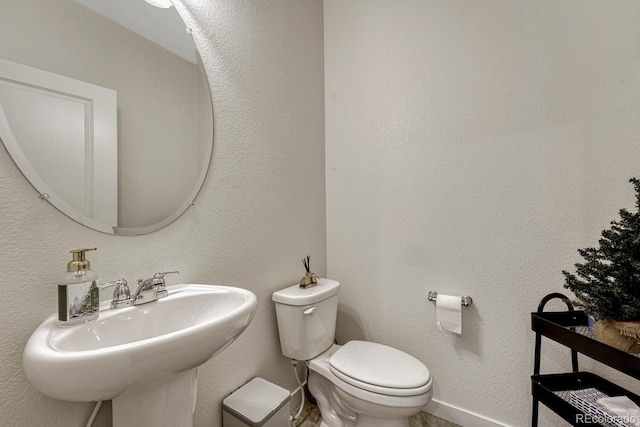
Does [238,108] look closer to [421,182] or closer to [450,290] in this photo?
[421,182]

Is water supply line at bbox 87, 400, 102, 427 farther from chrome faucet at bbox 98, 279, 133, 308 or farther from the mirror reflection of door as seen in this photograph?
the mirror reflection of door

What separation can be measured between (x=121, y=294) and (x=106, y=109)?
0.56 metres

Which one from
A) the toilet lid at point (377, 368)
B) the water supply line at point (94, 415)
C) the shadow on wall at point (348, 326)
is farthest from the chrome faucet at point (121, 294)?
the shadow on wall at point (348, 326)

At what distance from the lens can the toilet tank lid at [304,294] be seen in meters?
1.27

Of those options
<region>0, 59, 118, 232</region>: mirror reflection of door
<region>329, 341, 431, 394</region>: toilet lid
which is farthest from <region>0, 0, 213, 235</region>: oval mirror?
<region>329, 341, 431, 394</region>: toilet lid

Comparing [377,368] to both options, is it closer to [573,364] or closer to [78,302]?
[573,364]

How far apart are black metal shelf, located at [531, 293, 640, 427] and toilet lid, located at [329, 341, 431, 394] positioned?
0.40 meters

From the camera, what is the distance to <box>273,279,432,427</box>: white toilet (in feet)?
3.51

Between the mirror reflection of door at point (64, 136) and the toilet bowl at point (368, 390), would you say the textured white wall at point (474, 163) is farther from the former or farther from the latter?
the mirror reflection of door at point (64, 136)

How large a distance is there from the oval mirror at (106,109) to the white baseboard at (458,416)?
1568mm

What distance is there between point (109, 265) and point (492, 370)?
1619mm

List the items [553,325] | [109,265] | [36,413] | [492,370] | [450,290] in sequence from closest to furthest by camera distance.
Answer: [36,413] → [109,265] → [553,325] → [492,370] → [450,290]

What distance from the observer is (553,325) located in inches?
38.1

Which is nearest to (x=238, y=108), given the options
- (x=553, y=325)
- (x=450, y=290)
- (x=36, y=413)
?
(x=36, y=413)
